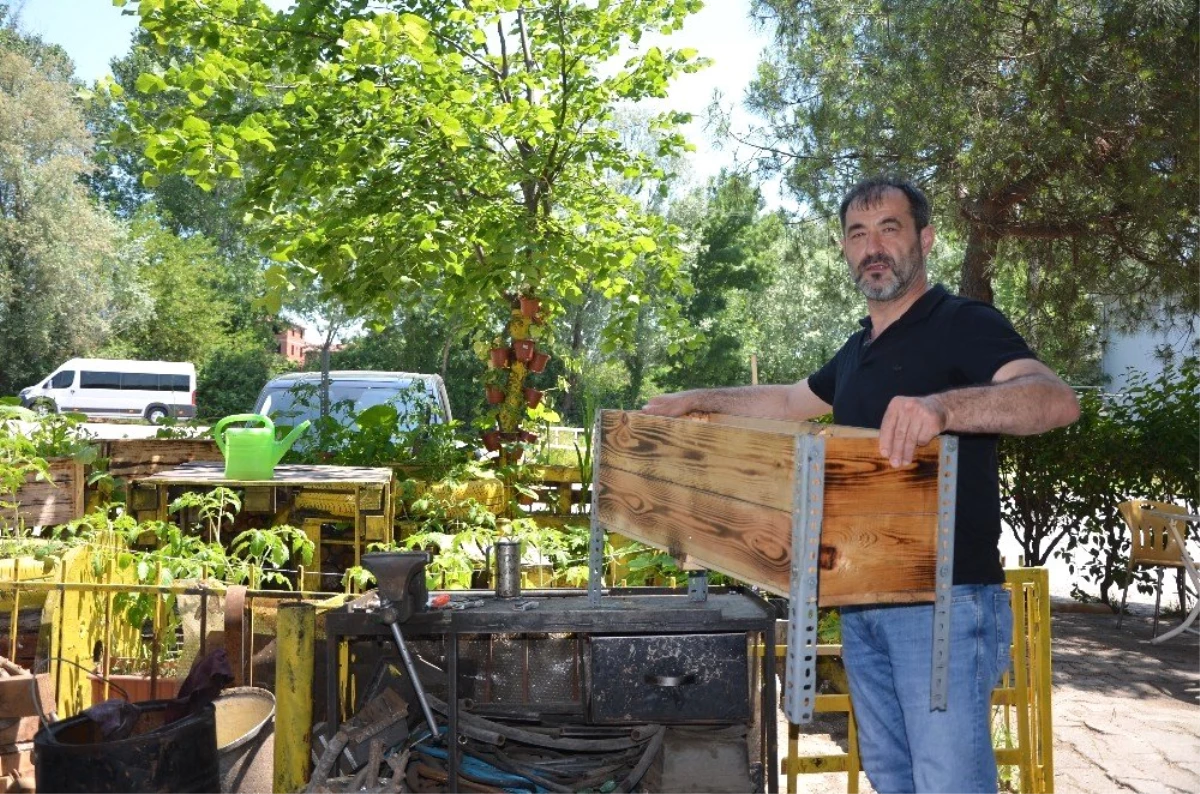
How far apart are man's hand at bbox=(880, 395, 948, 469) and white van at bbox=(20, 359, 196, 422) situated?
37.4 m

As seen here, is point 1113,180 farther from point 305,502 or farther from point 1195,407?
point 305,502

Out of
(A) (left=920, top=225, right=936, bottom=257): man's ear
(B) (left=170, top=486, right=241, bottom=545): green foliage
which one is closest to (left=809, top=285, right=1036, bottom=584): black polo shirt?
(A) (left=920, top=225, right=936, bottom=257): man's ear

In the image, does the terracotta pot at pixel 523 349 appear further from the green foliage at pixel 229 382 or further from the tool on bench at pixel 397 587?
the green foliage at pixel 229 382

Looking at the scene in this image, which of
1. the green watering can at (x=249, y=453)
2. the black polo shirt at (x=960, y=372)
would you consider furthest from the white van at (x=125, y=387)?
the black polo shirt at (x=960, y=372)

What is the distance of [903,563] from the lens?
8.25 ft

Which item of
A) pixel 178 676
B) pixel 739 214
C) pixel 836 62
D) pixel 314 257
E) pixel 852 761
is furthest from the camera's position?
pixel 739 214

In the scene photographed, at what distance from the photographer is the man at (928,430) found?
2.47 meters

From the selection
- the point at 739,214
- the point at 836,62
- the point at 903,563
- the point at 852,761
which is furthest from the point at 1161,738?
the point at 739,214

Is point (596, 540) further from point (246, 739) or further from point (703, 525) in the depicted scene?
point (246, 739)

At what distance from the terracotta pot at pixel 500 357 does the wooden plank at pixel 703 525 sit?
5.20 metres

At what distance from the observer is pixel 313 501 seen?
23.2ft

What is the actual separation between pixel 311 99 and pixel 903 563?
21.6 ft

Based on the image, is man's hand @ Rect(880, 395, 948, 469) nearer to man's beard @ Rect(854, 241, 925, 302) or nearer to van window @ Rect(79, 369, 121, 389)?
man's beard @ Rect(854, 241, 925, 302)

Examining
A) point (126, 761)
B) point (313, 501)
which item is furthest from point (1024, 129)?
point (126, 761)
